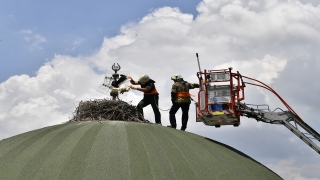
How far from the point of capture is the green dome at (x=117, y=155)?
1316 centimetres

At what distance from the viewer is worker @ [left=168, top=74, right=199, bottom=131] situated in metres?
18.8

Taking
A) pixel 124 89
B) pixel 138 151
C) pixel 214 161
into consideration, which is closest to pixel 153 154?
pixel 138 151

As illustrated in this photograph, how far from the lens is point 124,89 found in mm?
19609

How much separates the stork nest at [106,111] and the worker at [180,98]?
108 centimetres

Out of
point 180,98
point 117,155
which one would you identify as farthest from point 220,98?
point 117,155

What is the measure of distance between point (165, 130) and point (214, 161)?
2.51m

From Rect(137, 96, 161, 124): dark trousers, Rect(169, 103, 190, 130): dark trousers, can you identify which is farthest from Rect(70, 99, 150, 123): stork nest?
Rect(169, 103, 190, 130): dark trousers

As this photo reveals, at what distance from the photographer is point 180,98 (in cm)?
1872

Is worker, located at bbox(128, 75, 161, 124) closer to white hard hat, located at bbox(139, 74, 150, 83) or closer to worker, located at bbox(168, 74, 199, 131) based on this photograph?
white hard hat, located at bbox(139, 74, 150, 83)

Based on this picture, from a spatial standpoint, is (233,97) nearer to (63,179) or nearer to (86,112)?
(86,112)

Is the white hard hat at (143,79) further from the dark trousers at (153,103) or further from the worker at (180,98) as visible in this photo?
the worker at (180,98)

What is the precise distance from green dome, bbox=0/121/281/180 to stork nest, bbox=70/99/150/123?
42.5 inches

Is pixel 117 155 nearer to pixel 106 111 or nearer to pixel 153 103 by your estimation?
pixel 106 111

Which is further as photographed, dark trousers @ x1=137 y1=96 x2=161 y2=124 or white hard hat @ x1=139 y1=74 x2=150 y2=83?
dark trousers @ x1=137 y1=96 x2=161 y2=124
